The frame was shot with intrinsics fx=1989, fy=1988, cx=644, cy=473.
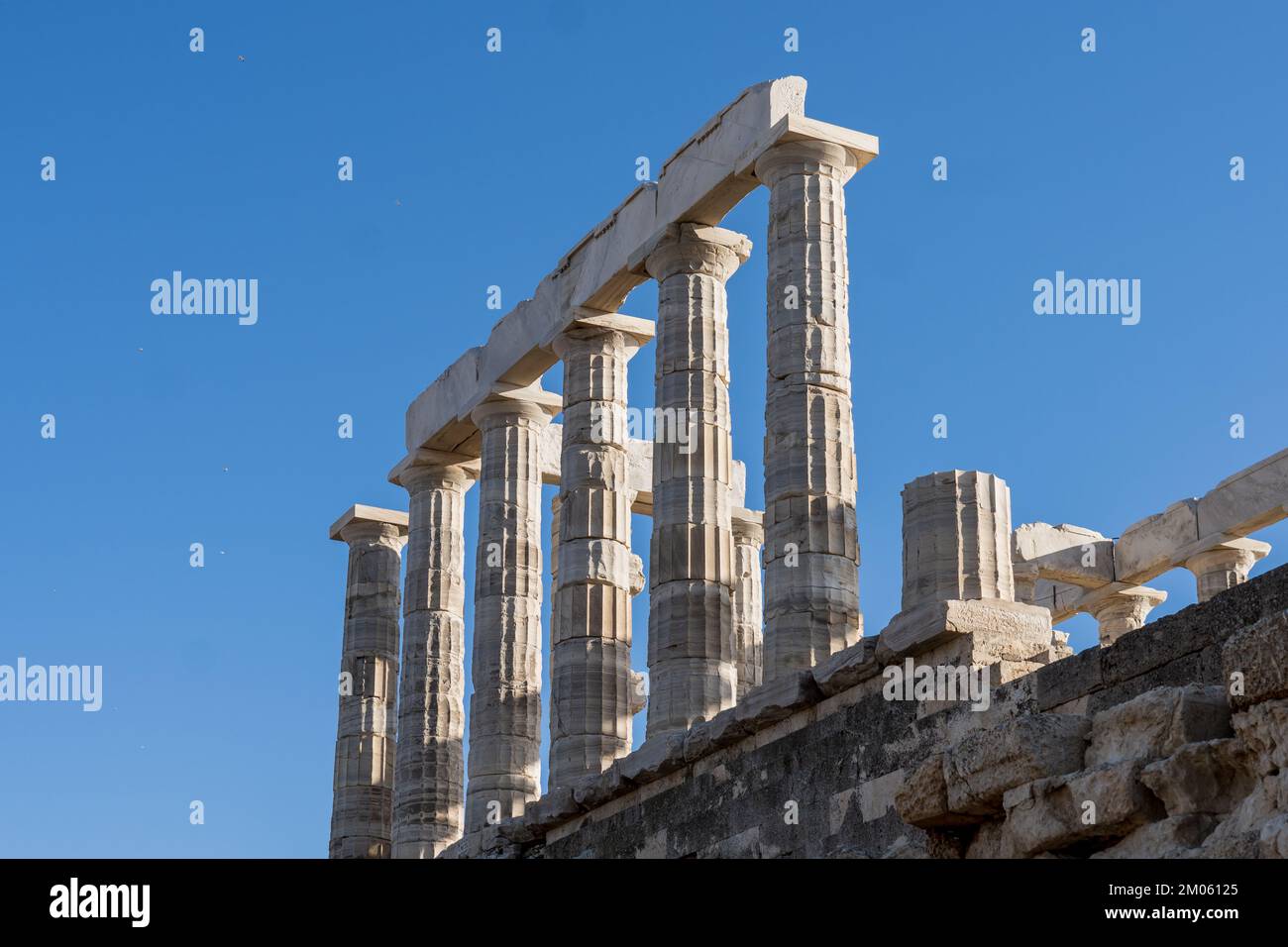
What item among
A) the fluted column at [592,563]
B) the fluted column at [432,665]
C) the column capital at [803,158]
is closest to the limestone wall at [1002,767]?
the fluted column at [592,563]

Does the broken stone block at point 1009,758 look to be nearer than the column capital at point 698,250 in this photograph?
Yes

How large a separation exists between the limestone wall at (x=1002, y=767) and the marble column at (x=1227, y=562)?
1277 centimetres

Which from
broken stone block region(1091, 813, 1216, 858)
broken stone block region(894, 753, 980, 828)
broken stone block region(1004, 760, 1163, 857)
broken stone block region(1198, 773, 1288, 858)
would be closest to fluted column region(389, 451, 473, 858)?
broken stone block region(894, 753, 980, 828)

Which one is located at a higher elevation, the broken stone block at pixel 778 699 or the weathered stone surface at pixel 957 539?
the weathered stone surface at pixel 957 539

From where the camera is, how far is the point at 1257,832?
26.1 ft

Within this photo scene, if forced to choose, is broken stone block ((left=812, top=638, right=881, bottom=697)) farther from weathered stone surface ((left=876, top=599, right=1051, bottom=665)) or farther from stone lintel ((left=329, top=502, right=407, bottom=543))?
stone lintel ((left=329, top=502, right=407, bottom=543))

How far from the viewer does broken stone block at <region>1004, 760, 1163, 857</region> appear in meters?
9.03

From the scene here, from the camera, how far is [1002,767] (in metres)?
9.80

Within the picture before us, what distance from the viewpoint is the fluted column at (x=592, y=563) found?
1029 inches

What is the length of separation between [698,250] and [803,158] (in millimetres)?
2494

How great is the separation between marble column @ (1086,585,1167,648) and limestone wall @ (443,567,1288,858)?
14294mm

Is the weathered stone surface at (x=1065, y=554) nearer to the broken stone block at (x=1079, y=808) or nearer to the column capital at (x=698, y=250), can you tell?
the column capital at (x=698, y=250)
